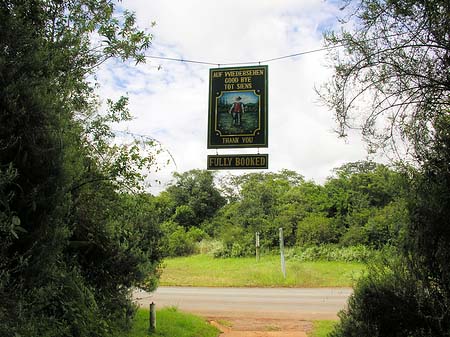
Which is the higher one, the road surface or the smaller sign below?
the smaller sign below

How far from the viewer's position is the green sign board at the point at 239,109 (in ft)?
27.9

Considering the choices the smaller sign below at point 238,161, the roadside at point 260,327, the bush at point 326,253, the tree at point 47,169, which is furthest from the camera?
the bush at point 326,253

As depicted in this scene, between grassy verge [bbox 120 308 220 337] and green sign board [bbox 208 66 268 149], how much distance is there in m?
3.91

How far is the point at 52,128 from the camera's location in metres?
4.10

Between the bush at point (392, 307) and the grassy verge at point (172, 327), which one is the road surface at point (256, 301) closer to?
the grassy verge at point (172, 327)

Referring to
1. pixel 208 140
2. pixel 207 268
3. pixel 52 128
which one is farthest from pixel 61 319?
Result: pixel 207 268

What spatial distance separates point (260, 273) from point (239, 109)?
1564cm

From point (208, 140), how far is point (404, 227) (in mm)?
4534

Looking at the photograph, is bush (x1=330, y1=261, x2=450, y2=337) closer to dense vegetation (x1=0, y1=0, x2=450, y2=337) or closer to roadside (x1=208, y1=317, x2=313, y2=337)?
dense vegetation (x1=0, y1=0, x2=450, y2=337)

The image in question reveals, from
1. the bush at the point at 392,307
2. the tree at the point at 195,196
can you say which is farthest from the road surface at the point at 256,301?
the tree at the point at 195,196

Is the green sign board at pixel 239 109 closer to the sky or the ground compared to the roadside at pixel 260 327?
closer to the sky

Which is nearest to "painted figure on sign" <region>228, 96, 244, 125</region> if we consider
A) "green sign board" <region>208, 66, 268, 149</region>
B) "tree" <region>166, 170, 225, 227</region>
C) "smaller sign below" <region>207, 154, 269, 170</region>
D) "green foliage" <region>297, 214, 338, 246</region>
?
"green sign board" <region>208, 66, 268, 149</region>

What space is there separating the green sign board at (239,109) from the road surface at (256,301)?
475cm

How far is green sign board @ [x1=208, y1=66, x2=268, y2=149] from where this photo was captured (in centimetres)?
850
